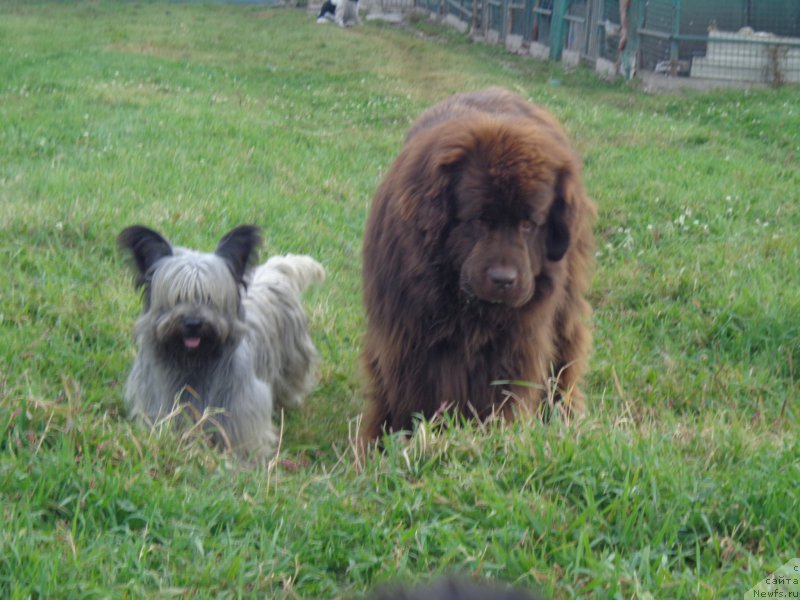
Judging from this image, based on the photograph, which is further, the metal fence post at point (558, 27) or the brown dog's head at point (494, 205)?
the metal fence post at point (558, 27)

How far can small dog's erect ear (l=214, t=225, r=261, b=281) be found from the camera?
5297 millimetres

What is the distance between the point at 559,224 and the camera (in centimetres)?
466

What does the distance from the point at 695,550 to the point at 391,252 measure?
2.12 meters

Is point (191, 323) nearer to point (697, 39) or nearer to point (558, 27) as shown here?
point (697, 39)

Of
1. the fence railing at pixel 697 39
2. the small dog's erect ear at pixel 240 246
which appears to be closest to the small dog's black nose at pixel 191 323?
the small dog's erect ear at pixel 240 246

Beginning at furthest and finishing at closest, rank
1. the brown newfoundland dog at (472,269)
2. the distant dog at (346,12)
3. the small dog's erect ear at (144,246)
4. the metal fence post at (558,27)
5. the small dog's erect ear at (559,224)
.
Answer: the distant dog at (346,12), the metal fence post at (558,27), the small dog's erect ear at (144,246), the small dog's erect ear at (559,224), the brown newfoundland dog at (472,269)

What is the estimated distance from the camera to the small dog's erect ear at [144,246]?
17.1ft

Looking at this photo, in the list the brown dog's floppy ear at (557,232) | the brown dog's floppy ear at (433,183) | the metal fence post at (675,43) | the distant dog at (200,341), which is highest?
the metal fence post at (675,43)

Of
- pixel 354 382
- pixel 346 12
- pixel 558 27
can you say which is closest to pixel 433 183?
pixel 354 382

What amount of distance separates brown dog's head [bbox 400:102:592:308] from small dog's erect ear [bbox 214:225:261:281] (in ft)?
3.58

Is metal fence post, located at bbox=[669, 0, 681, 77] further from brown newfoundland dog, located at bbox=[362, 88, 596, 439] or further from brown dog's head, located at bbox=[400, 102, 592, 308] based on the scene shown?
brown dog's head, located at bbox=[400, 102, 592, 308]

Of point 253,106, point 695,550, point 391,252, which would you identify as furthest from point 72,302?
point 253,106

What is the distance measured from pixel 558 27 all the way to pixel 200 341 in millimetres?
20459

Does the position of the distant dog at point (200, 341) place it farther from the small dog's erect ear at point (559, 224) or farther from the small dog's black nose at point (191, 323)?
the small dog's erect ear at point (559, 224)
